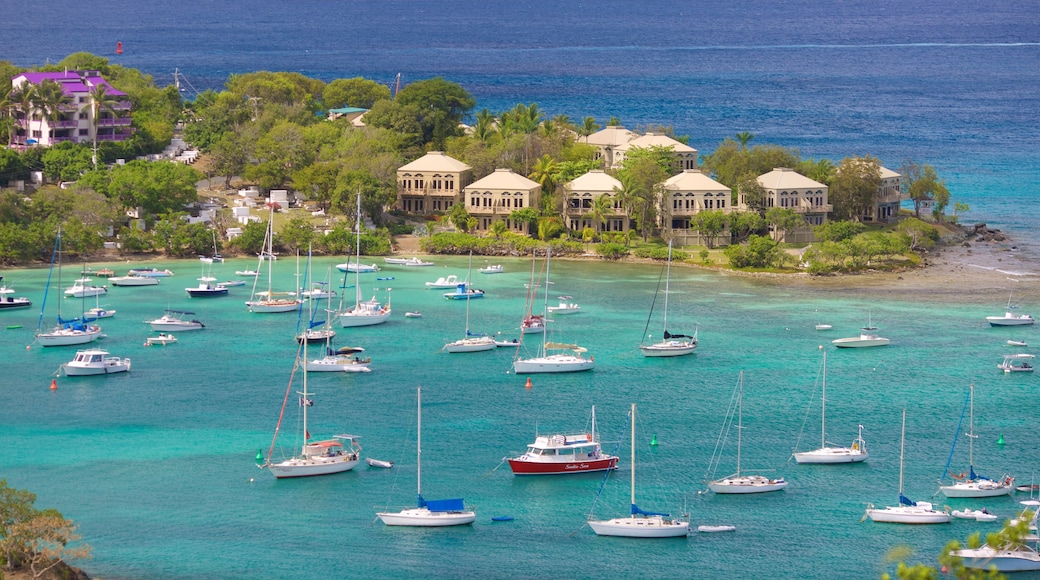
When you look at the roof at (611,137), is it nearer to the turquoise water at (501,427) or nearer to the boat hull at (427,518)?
the turquoise water at (501,427)

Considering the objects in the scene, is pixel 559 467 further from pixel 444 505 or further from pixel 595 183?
pixel 595 183

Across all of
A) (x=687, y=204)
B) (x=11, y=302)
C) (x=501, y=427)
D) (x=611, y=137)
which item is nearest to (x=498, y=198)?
(x=687, y=204)

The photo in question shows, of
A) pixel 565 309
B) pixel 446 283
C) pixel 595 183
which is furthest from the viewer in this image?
pixel 595 183

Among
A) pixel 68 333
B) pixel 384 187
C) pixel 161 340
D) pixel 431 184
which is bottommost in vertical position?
pixel 161 340

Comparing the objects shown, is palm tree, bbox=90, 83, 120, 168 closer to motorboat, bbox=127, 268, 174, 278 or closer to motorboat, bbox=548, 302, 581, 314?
motorboat, bbox=127, 268, 174, 278

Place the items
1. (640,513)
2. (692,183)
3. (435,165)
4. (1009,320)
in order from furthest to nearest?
1. (435,165)
2. (692,183)
3. (1009,320)
4. (640,513)

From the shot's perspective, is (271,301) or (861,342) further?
(271,301)

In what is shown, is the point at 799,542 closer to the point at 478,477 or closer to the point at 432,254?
the point at 478,477

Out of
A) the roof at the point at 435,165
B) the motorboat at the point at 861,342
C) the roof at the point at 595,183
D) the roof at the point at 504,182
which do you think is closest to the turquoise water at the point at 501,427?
the motorboat at the point at 861,342
